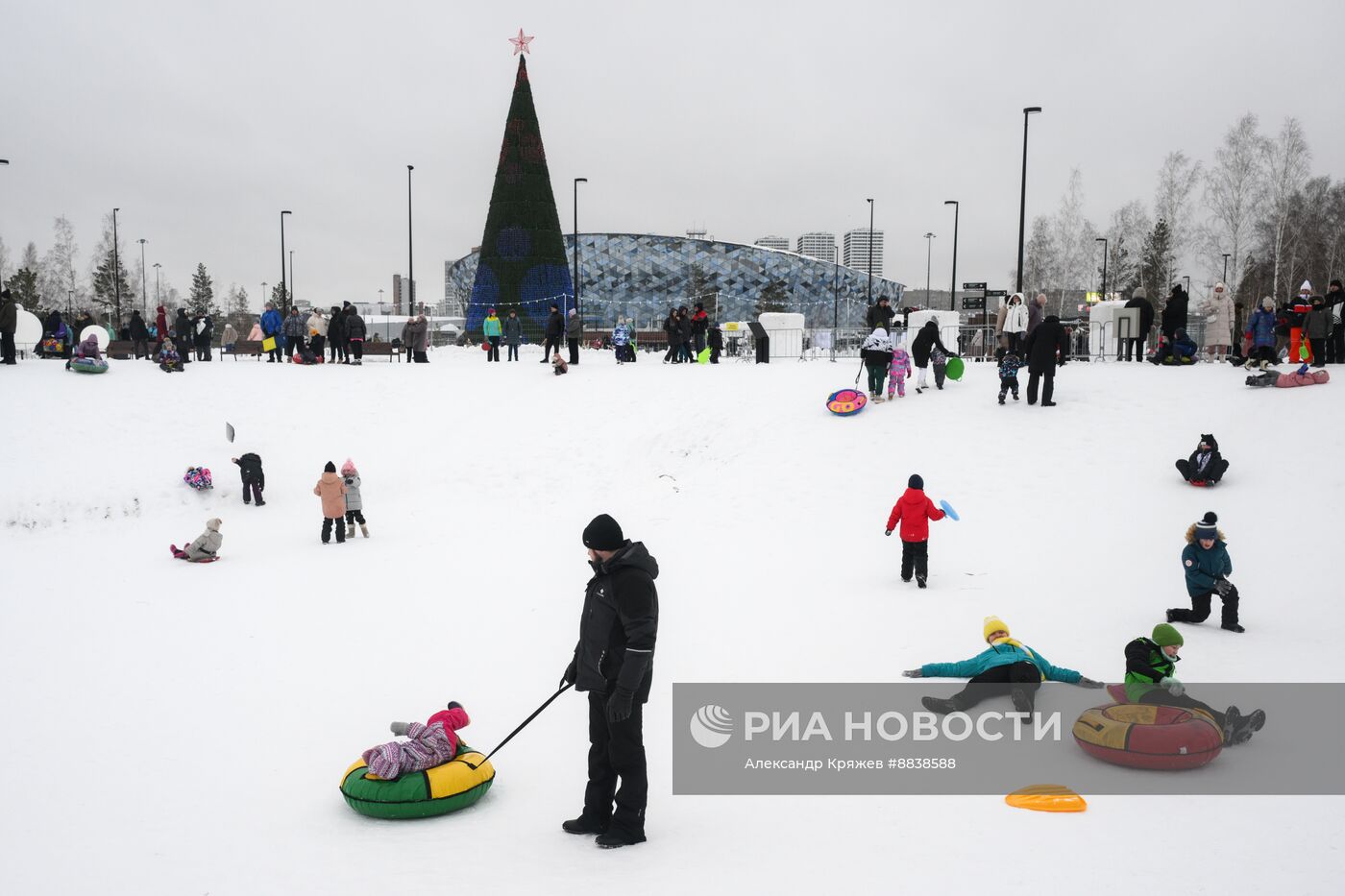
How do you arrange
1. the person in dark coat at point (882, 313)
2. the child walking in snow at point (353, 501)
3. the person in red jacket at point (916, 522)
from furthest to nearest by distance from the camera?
1. the person in dark coat at point (882, 313)
2. the child walking in snow at point (353, 501)
3. the person in red jacket at point (916, 522)

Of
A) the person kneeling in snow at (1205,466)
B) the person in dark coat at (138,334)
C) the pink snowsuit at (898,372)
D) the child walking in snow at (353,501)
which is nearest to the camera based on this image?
the person kneeling in snow at (1205,466)

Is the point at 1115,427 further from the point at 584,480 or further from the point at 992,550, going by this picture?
the point at 584,480

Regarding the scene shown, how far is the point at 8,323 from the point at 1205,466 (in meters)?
24.9

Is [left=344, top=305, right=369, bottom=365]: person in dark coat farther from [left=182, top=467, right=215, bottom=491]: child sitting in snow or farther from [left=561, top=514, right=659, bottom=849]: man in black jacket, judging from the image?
[left=561, top=514, right=659, bottom=849]: man in black jacket

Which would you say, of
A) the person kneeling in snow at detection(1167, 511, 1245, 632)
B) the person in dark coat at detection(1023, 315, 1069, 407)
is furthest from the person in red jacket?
the person in dark coat at detection(1023, 315, 1069, 407)

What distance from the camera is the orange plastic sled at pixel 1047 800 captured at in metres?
5.52

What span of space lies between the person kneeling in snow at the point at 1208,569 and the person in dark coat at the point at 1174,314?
42.8 feet

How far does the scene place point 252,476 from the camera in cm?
1727

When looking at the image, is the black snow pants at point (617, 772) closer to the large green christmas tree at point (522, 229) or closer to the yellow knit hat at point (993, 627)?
the yellow knit hat at point (993, 627)

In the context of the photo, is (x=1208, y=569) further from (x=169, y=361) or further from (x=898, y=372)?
(x=169, y=361)

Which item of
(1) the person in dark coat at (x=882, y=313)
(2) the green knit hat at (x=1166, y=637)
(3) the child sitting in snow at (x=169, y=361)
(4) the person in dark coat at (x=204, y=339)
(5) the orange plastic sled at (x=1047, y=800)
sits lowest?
(5) the orange plastic sled at (x=1047, y=800)

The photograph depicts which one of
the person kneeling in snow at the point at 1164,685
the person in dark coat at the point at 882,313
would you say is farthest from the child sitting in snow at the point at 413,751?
the person in dark coat at the point at 882,313

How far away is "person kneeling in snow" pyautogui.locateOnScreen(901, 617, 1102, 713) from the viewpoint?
707cm

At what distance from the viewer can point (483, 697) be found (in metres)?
8.23
